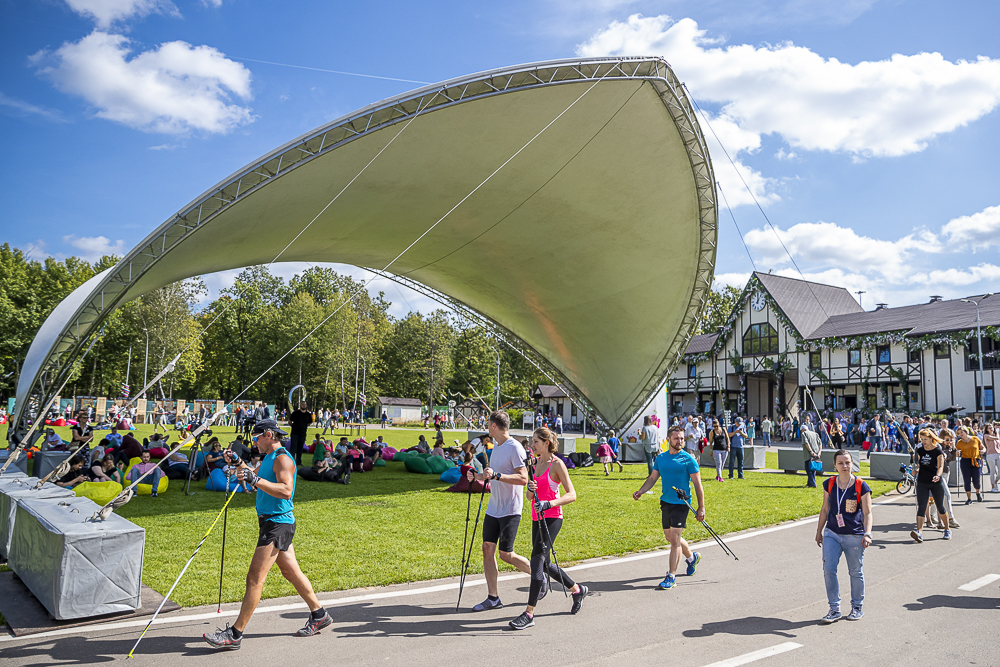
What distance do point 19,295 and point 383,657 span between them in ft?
196

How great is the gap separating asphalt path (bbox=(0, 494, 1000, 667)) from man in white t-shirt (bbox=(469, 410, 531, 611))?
15.9 inches

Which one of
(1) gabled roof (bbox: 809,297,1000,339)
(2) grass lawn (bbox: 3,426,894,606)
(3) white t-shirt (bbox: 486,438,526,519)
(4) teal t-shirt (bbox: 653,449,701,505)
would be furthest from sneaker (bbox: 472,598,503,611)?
(1) gabled roof (bbox: 809,297,1000,339)

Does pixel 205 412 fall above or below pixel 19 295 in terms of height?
below

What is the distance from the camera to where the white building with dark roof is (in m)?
34.5

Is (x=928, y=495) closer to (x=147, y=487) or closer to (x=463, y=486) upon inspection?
(x=463, y=486)

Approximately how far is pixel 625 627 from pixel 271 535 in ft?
9.84

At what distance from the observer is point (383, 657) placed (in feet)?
15.3

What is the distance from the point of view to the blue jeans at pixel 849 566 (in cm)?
567

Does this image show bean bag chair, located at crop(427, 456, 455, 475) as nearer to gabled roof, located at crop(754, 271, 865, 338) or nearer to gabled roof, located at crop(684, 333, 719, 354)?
gabled roof, located at crop(754, 271, 865, 338)

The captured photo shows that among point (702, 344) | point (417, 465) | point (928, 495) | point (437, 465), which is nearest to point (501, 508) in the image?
point (928, 495)

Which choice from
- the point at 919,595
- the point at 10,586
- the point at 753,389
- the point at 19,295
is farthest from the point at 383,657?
the point at 19,295

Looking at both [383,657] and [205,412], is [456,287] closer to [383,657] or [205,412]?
[383,657]

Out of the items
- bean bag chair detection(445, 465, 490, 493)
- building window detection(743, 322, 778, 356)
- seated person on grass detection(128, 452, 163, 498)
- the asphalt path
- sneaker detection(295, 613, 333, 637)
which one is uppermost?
building window detection(743, 322, 778, 356)

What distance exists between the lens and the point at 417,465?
57.1 feet
